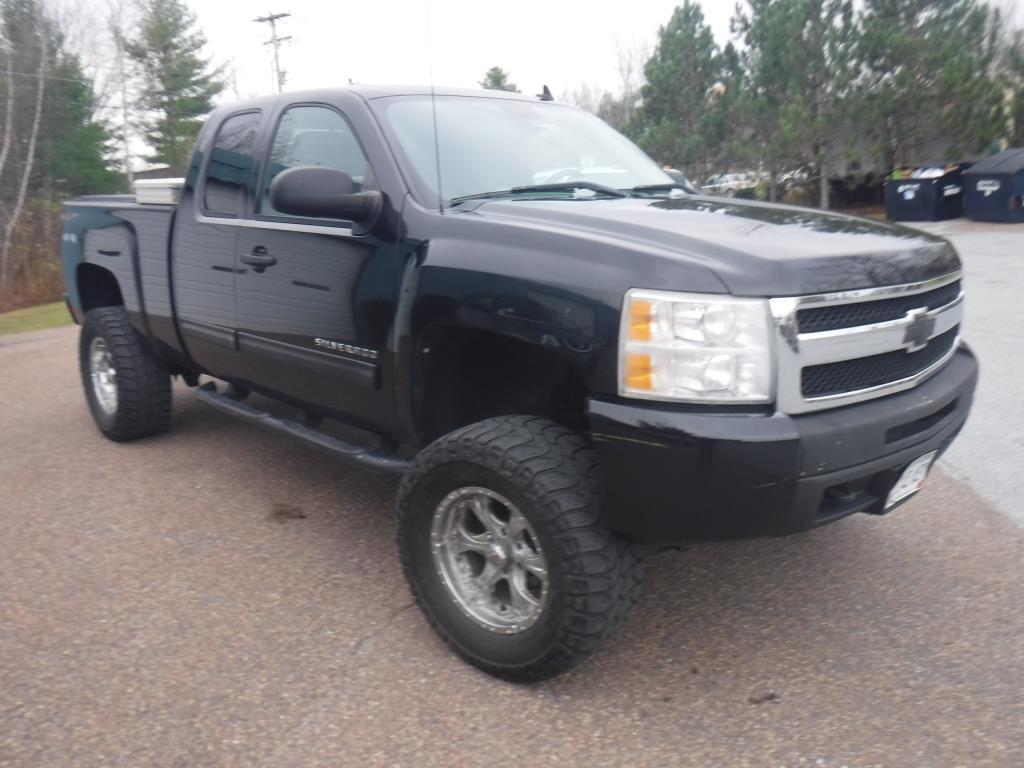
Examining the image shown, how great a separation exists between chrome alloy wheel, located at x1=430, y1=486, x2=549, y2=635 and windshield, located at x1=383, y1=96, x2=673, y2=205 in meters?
1.15

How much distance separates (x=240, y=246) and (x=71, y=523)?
154 centimetres

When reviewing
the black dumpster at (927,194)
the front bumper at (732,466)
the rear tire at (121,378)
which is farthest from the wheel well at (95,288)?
the black dumpster at (927,194)

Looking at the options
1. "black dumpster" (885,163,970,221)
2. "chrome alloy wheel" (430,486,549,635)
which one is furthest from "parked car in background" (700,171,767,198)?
"chrome alloy wheel" (430,486,549,635)

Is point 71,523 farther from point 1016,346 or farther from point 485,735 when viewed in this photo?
point 1016,346

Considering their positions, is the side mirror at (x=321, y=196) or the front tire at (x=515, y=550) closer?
the front tire at (x=515, y=550)

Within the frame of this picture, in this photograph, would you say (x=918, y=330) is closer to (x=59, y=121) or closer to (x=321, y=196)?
(x=321, y=196)

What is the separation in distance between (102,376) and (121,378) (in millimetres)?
537

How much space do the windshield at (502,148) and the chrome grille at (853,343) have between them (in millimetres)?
1282

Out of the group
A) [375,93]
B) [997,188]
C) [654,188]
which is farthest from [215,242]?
[997,188]

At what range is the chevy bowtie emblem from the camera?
2922mm

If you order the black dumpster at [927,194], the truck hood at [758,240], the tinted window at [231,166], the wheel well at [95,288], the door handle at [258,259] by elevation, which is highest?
the tinted window at [231,166]

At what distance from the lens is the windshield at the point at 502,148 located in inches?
143

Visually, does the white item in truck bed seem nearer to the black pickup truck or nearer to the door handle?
the black pickup truck

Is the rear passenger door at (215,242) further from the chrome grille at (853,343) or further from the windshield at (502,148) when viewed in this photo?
the chrome grille at (853,343)
